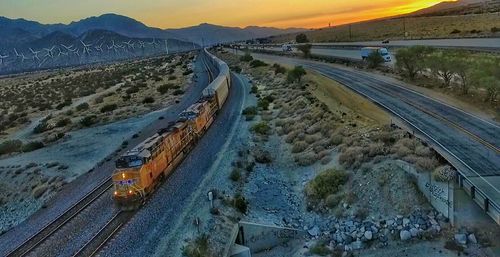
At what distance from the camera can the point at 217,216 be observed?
2309cm

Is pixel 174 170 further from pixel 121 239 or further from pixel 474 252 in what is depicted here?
pixel 474 252

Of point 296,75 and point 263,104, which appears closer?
point 263,104

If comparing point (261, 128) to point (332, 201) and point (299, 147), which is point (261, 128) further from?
point (332, 201)

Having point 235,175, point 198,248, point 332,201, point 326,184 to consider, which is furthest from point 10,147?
point 332,201

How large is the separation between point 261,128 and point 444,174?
70.1 ft

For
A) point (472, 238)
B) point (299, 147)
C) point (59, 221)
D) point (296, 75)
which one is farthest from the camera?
point (296, 75)

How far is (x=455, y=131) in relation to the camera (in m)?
29.0

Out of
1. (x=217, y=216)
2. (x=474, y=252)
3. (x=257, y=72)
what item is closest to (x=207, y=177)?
(x=217, y=216)

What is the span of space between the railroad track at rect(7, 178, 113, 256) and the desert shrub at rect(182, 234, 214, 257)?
25.0 ft

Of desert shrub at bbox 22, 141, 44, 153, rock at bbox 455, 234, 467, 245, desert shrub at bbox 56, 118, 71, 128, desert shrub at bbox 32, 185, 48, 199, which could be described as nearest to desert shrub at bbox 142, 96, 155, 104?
desert shrub at bbox 56, 118, 71, 128

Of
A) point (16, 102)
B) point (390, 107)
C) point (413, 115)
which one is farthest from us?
point (16, 102)

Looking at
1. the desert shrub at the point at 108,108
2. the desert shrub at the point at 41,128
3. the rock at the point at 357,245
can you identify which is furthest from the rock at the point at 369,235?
the desert shrub at the point at 108,108

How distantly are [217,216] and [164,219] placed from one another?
8.55ft

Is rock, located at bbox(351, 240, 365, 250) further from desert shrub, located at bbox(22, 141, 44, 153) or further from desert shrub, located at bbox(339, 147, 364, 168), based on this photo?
desert shrub, located at bbox(22, 141, 44, 153)
